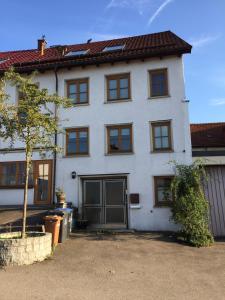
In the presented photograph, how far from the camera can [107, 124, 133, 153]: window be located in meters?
15.5

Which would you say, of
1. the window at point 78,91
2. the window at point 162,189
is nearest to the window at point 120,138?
the window at point 162,189

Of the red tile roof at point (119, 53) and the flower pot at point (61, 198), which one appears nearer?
the flower pot at point (61, 198)

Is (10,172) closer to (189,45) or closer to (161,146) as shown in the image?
(161,146)

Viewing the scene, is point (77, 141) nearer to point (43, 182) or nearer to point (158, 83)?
point (43, 182)

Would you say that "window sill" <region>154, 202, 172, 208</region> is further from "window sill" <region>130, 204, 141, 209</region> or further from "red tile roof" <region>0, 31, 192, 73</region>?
"red tile roof" <region>0, 31, 192, 73</region>

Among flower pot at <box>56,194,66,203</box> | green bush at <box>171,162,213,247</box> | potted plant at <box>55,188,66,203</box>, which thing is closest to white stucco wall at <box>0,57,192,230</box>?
potted plant at <box>55,188,66,203</box>

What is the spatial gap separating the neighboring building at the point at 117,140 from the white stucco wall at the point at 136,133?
0.04 metres

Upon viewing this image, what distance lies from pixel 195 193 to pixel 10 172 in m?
8.97

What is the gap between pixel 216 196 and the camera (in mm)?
14297

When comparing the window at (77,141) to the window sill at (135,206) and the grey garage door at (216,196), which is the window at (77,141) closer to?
the window sill at (135,206)

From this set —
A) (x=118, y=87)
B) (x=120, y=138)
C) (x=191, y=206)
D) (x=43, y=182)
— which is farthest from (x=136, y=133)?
(x=43, y=182)

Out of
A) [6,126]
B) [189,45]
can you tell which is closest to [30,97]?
[6,126]

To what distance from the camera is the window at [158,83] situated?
15625 millimetres

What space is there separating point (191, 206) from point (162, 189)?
265cm
